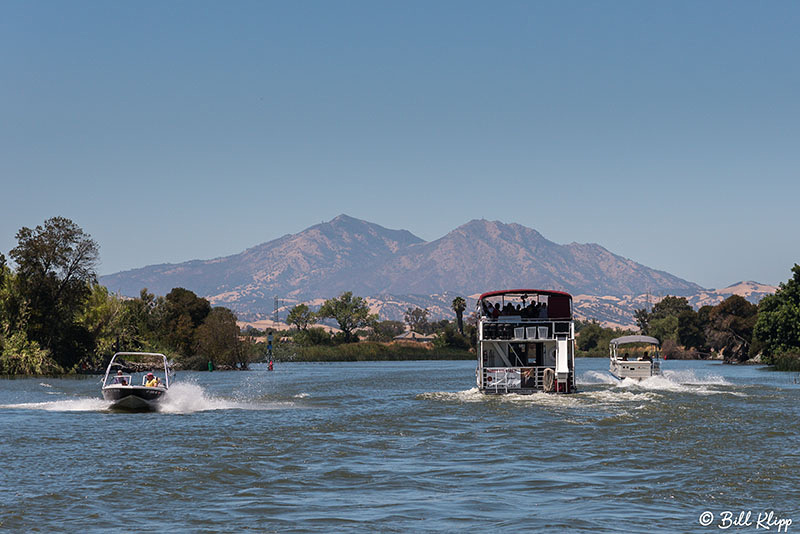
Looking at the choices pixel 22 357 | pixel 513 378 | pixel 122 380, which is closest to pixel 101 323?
pixel 22 357

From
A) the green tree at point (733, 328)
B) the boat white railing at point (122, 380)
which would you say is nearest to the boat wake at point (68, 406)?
the boat white railing at point (122, 380)

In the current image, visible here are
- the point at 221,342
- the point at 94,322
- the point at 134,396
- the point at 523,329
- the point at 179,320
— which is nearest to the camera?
the point at 134,396

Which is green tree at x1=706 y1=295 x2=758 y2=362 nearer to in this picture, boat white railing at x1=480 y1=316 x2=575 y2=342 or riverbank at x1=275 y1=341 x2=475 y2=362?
riverbank at x1=275 y1=341 x2=475 y2=362

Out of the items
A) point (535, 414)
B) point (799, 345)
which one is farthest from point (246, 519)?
point (799, 345)

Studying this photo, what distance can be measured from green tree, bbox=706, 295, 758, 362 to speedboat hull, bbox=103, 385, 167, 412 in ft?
459

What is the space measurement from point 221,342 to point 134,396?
85618 mm

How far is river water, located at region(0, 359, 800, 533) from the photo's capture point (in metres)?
18.6

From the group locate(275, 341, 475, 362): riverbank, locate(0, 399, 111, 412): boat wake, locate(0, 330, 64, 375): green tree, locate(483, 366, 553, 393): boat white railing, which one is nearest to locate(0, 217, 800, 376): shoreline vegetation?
locate(0, 330, 64, 375): green tree

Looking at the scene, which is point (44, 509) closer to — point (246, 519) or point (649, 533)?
point (246, 519)

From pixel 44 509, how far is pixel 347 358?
16028cm

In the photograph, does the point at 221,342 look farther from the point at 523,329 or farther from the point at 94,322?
the point at 523,329

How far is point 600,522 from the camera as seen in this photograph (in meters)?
17.9

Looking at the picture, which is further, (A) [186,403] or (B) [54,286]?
(B) [54,286]

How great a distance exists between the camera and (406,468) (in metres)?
25.5
